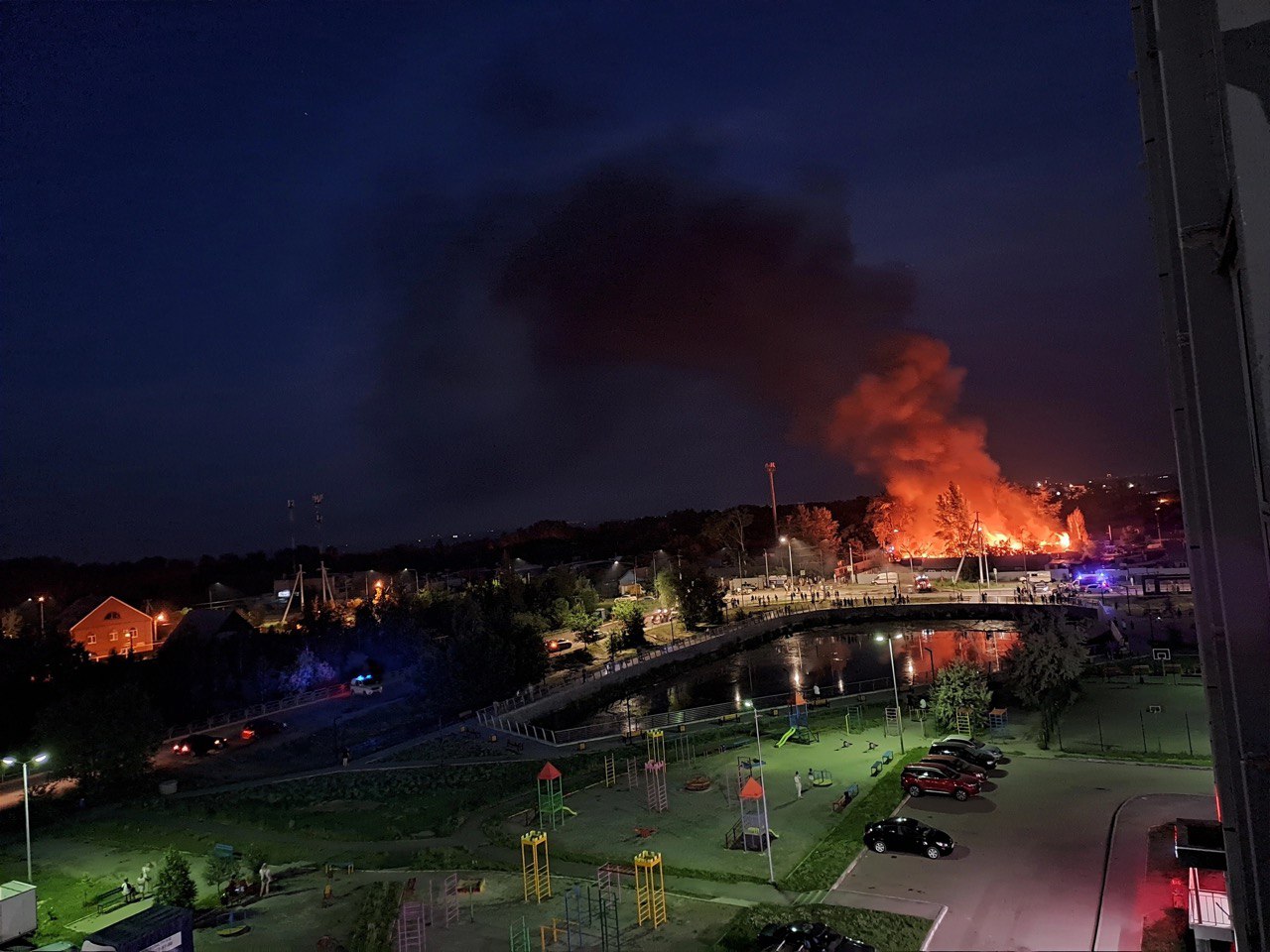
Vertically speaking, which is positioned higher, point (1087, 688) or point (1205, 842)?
point (1205, 842)

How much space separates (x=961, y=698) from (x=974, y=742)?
2.25m

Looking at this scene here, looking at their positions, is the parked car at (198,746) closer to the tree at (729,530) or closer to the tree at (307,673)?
the tree at (307,673)

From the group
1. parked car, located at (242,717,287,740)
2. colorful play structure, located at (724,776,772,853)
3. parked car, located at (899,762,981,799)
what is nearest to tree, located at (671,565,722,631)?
parked car, located at (242,717,287,740)

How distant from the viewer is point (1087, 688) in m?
29.6

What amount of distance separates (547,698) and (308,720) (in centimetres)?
1229

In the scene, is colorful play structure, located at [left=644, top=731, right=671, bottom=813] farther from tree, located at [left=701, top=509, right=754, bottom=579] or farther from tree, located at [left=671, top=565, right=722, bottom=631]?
tree, located at [left=701, top=509, right=754, bottom=579]

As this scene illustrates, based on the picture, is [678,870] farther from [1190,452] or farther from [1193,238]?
[1193,238]

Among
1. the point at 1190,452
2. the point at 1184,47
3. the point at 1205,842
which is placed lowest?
the point at 1205,842

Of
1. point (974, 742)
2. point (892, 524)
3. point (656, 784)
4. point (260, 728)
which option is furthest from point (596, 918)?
point (892, 524)

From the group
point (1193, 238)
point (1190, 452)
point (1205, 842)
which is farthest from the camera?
point (1205, 842)

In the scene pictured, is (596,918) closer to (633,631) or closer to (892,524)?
(633,631)

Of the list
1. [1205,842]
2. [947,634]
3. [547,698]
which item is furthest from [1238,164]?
[947,634]

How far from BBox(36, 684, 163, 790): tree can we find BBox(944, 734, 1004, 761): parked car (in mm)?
27885

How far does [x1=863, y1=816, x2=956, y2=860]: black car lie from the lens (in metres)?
15.8
